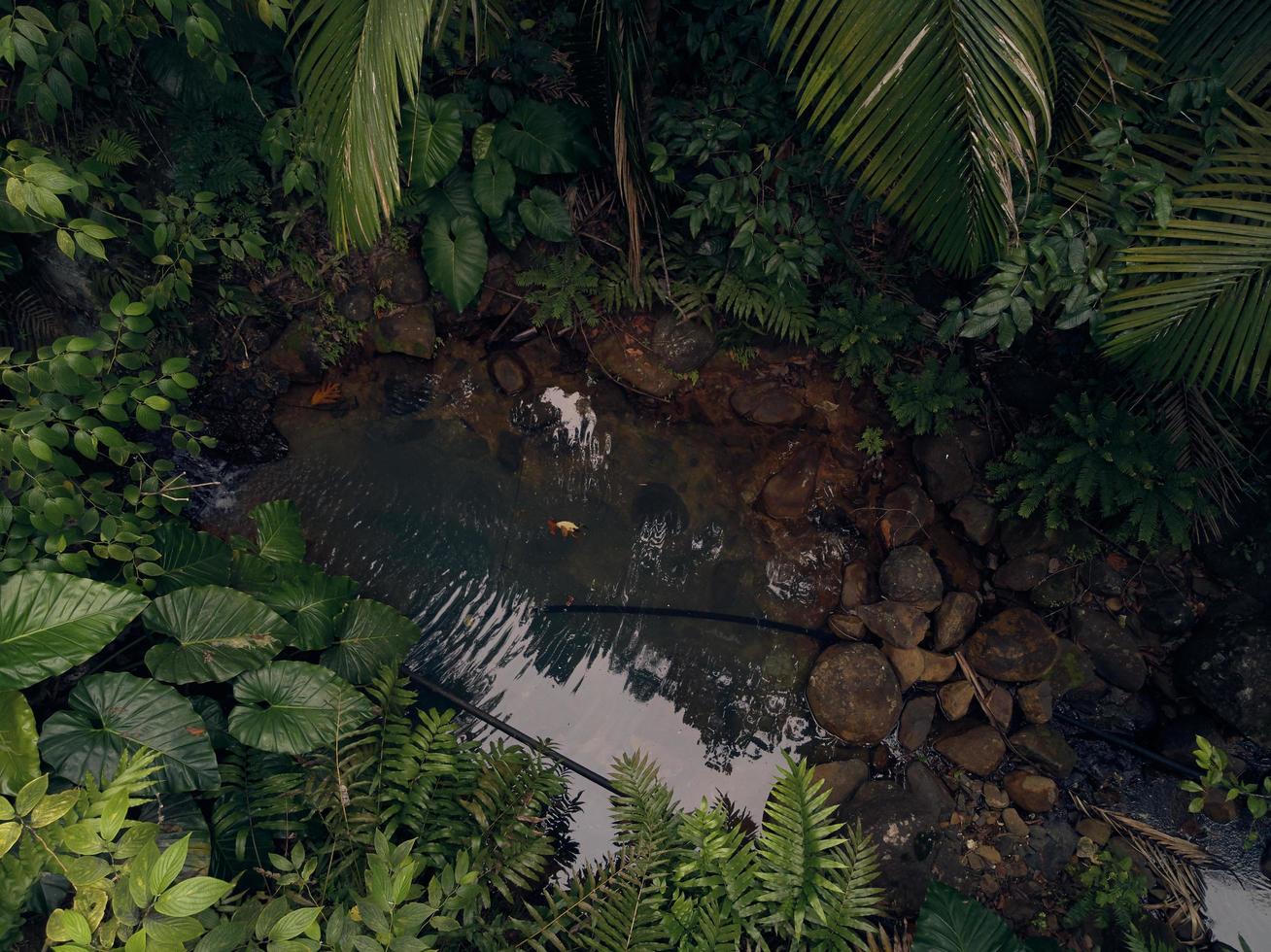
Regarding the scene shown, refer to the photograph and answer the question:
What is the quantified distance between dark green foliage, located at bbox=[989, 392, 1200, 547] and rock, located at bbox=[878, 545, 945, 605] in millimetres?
498

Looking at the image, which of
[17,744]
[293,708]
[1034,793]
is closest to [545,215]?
[293,708]

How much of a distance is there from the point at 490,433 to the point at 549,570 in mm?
765

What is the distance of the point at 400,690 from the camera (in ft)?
8.98

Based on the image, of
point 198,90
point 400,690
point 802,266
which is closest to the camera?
point 400,690

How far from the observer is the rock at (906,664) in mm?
3426

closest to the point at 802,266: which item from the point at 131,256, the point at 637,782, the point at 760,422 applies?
the point at 760,422

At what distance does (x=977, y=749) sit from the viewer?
3.32 metres

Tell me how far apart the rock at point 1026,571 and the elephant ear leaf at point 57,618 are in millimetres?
3579

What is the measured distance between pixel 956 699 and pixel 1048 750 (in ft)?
1.44

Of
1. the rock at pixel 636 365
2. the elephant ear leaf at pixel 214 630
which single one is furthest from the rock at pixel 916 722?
the elephant ear leaf at pixel 214 630

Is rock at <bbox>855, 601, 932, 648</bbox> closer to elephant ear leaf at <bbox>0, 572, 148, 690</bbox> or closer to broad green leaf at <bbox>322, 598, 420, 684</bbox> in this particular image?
broad green leaf at <bbox>322, 598, 420, 684</bbox>

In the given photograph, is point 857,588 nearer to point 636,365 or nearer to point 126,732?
point 636,365

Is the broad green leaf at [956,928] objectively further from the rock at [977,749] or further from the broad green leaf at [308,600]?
the broad green leaf at [308,600]

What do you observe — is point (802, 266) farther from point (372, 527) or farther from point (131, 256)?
point (131, 256)
